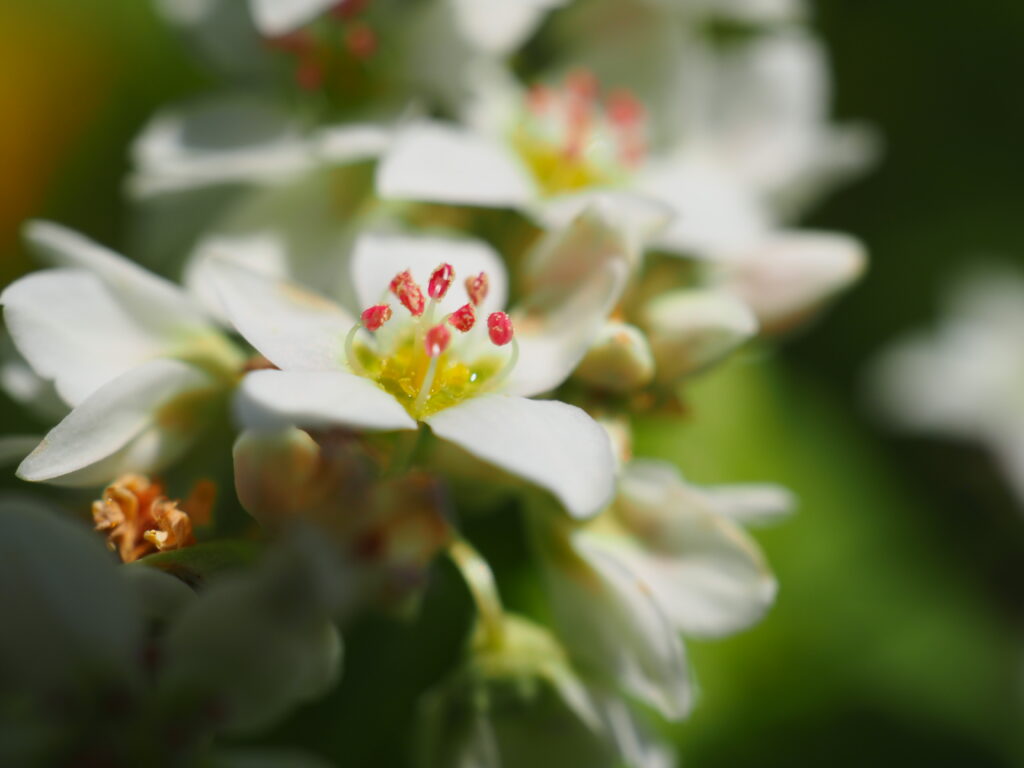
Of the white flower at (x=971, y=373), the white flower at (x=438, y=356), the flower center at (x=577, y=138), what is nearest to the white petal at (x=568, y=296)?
the white flower at (x=438, y=356)

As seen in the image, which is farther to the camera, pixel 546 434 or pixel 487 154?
pixel 487 154

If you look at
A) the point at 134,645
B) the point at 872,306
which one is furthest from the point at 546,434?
the point at 872,306

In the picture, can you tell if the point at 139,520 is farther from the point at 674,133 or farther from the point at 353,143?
the point at 674,133

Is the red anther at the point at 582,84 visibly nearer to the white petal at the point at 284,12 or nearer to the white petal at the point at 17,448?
the white petal at the point at 284,12

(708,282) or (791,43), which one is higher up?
(791,43)

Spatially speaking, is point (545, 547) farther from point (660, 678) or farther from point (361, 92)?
point (361, 92)

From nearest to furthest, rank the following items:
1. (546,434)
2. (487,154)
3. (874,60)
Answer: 1. (546,434)
2. (487,154)
3. (874,60)

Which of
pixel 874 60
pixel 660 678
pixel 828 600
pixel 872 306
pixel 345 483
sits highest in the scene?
pixel 345 483

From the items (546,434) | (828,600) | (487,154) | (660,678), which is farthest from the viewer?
(828,600)

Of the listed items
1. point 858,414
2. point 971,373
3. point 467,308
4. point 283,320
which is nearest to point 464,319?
point 467,308
